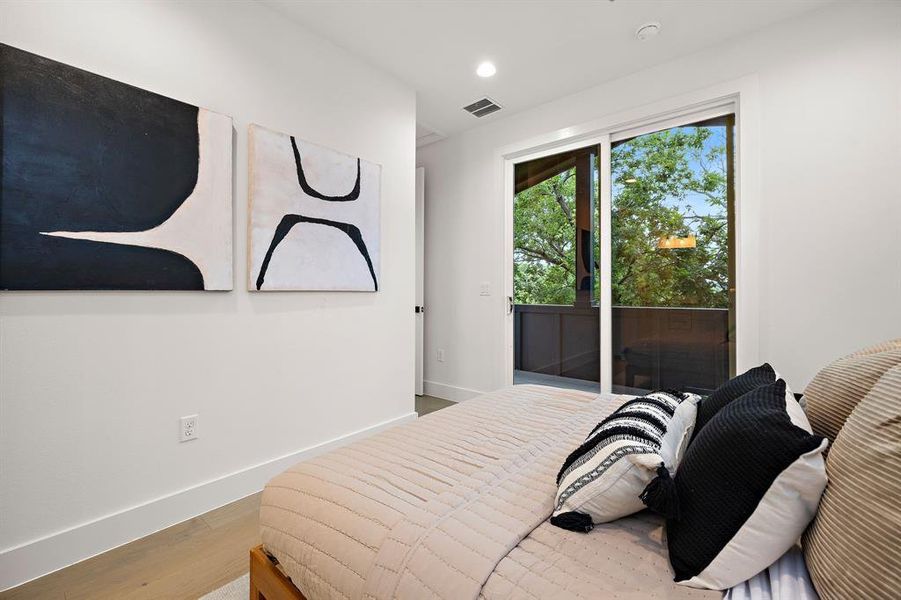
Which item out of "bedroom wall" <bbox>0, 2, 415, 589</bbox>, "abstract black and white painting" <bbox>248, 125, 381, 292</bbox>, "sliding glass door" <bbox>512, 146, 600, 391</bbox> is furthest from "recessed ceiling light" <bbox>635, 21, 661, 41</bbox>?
"abstract black and white painting" <bbox>248, 125, 381, 292</bbox>

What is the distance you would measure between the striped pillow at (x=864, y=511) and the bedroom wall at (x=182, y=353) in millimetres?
2339

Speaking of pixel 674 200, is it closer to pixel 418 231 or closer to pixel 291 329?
pixel 418 231

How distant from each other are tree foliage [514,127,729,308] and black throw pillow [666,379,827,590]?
237 cm

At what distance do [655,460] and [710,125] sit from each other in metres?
2.86

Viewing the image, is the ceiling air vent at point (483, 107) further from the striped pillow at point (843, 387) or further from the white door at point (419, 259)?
the striped pillow at point (843, 387)

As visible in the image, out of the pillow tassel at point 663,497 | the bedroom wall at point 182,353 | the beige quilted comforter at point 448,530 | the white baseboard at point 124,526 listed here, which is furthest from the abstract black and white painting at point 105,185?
the pillow tassel at point 663,497

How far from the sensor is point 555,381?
12.1ft

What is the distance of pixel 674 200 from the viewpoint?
2.97 m

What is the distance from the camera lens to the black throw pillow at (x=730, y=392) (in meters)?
1.17

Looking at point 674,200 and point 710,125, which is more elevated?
point 710,125

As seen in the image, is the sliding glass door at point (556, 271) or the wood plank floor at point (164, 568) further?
the sliding glass door at point (556, 271)

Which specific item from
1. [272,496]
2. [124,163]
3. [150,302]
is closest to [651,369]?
[272,496]

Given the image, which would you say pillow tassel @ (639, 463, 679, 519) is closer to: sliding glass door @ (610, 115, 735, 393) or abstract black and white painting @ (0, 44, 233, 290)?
abstract black and white painting @ (0, 44, 233, 290)

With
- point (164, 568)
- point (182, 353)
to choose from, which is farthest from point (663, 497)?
point (182, 353)
